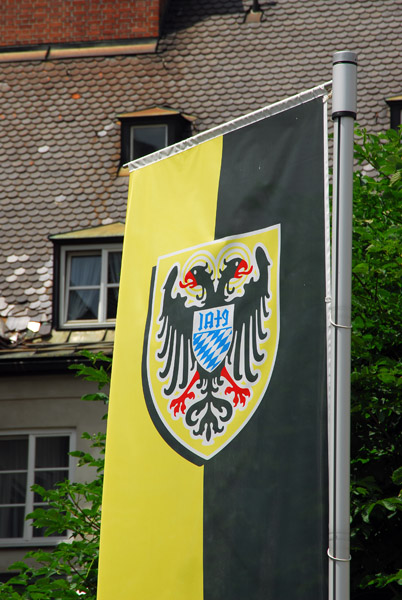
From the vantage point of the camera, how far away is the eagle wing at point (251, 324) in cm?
473

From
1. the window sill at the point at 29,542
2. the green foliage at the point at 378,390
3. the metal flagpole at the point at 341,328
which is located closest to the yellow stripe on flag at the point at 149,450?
the metal flagpole at the point at 341,328

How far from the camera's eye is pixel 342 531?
425cm

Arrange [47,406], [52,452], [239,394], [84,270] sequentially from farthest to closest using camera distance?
[84,270], [52,452], [47,406], [239,394]

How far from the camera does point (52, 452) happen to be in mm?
16000

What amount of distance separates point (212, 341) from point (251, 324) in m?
0.24

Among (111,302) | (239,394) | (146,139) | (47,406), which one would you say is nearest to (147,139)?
(146,139)

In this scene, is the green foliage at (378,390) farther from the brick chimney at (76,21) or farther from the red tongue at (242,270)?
the brick chimney at (76,21)

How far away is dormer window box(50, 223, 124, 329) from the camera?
16.3 m

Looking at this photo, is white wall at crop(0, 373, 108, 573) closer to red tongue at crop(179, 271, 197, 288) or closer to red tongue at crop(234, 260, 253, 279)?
red tongue at crop(179, 271, 197, 288)

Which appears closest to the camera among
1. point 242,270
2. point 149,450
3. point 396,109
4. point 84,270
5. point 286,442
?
point 286,442

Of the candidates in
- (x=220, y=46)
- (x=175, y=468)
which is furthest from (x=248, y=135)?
(x=220, y=46)

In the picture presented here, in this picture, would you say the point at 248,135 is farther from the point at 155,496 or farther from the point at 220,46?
the point at 220,46

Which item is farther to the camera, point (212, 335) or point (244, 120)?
point (244, 120)

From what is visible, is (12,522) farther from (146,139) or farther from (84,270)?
(146,139)
